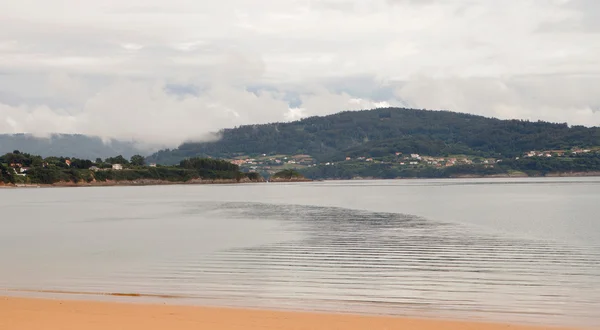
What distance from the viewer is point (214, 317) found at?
12.5 meters

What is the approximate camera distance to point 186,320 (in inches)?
477

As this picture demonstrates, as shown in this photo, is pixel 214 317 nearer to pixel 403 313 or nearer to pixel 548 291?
pixel 403 313

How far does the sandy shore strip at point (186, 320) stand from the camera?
11.5m

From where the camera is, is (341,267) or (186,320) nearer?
(186,320)

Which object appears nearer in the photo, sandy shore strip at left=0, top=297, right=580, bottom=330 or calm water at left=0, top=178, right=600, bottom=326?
sandy shore strip at left=0, top=297, right=580, bottom=330

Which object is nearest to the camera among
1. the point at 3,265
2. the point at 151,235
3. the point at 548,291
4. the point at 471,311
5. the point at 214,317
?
the point at 214,317

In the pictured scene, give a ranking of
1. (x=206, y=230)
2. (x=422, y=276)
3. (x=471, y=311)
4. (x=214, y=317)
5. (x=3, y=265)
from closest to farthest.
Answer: (x=214, y=317) < (x=471, y=311) < (x=422, y=276) < (x=3, y=265) < (x=206, y=230)

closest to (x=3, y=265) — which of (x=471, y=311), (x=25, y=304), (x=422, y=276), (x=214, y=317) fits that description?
(x=25, y=304)

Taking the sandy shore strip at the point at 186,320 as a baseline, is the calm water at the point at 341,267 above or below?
below

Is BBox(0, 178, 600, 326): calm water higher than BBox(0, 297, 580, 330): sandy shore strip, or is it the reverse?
BBox(0, 297, 580, 330): sandy shore strip

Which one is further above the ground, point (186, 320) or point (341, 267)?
point (186, 320)

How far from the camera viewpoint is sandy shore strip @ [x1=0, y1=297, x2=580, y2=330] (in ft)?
37.8

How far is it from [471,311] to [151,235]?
24.9m

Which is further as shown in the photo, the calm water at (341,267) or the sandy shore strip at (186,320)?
the calm water at (341,267)
